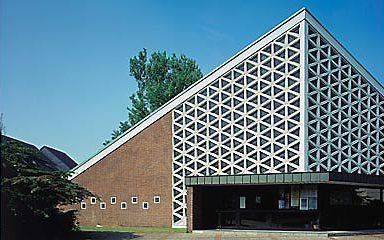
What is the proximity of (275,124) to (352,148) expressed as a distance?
380cm

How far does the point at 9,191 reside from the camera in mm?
15977

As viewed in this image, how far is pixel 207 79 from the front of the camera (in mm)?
24641

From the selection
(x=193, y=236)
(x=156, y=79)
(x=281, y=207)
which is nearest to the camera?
(x=193, y=236)

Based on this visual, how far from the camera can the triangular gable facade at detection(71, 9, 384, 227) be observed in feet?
73.6

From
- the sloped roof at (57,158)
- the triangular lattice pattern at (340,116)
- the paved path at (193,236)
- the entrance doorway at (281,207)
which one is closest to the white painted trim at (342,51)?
the triangular lattice pattern at (340,116)

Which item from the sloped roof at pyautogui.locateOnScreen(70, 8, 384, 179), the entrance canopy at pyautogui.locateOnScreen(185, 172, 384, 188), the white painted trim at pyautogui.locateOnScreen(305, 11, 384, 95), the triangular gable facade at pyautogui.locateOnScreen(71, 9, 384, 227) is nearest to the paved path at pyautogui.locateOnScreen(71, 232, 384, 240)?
the entrance canopy at pyautogui.locateOnScreen(185, 172, 384, 188)

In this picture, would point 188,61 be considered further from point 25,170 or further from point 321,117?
point 25,170

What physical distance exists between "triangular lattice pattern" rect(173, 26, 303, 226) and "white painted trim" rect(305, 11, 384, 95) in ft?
2.70

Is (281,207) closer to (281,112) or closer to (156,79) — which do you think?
(281,112)

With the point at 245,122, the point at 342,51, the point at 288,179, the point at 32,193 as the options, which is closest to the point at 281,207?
the point at 288,179

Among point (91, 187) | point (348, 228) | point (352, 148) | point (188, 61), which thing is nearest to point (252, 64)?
point (352, 148)

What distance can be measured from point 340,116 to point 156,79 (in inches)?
879

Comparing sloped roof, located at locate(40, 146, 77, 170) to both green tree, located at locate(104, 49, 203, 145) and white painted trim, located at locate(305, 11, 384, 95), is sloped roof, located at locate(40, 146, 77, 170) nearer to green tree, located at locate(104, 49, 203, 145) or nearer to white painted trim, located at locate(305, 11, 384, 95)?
green tree, located at locate(104, 49, 203, 145)

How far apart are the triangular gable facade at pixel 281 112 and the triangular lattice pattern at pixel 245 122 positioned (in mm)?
44
